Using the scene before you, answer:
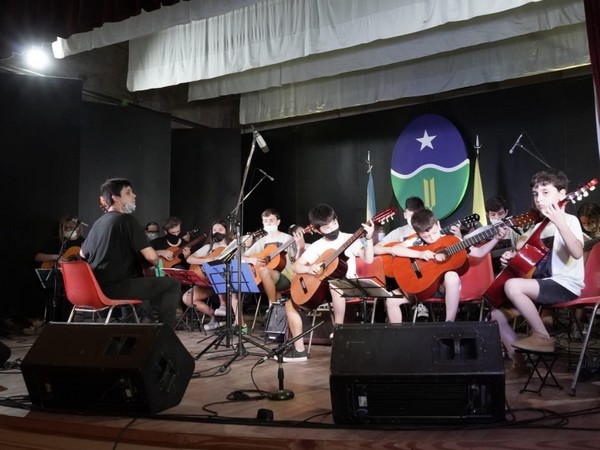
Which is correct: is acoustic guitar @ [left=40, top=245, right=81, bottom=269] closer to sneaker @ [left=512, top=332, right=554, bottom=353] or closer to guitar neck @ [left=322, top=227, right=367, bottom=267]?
guitar neck @ [left=322, top=227, right=367, bottom=267]

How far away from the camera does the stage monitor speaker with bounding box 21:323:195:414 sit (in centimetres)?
280

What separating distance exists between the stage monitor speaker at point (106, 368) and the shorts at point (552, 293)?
2.22 m

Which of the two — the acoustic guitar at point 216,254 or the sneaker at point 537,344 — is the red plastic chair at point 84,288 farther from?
the sneaker at point 537,344

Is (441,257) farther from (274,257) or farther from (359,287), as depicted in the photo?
(274,257)

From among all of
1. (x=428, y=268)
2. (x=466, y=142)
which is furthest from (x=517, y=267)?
(x=466, y=142)

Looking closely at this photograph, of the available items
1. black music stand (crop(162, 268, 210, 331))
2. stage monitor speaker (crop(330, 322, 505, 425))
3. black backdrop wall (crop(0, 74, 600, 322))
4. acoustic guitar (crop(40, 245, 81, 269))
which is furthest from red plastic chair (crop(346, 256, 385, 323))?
acoustic guitar (crop(40, 245, 81, 269))

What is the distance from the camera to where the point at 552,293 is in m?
3.59

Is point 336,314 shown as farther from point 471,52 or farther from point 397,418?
point 471,52

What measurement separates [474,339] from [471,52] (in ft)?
19.2

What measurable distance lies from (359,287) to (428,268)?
0.68 meters

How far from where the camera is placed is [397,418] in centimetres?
253

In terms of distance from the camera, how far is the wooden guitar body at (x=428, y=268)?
15.1ft

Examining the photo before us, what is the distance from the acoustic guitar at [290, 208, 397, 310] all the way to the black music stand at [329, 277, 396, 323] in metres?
0.12

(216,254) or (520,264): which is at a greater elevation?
(520,264)
